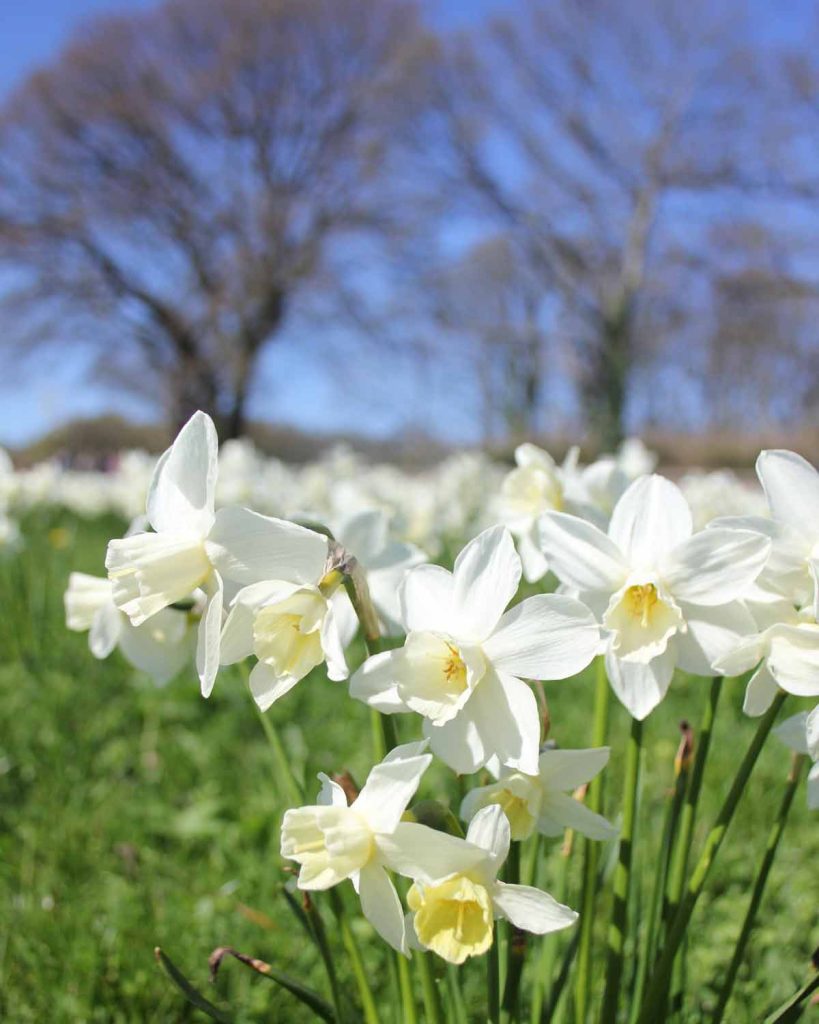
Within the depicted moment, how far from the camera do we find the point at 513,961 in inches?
28.3

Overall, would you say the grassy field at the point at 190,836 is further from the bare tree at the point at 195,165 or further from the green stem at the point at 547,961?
the bare tree at the point at 195,165

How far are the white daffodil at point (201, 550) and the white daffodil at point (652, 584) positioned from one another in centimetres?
19

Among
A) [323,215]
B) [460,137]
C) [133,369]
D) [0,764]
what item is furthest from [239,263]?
[0,764]

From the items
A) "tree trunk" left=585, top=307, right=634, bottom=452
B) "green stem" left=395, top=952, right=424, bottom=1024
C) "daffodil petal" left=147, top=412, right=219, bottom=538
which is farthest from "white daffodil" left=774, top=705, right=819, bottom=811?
"tree trunk" left=585, top=307, right=634, bottom=452

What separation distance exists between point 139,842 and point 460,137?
14633mm

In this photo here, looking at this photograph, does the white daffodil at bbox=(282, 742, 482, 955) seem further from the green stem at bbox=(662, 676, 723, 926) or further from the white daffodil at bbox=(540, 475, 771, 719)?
the green stem at bbox=(662, 676, 723, 926)

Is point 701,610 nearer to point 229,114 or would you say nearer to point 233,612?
point 233,612

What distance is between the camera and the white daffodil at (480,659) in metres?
0.60

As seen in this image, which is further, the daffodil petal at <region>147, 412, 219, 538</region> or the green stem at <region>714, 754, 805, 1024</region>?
the green stem at <region>714, 754, 805, 1024</region>

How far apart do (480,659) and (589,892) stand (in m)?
0.31

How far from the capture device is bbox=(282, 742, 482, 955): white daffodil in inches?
22.9

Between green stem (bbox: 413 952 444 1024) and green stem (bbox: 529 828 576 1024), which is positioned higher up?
green stem (bbox: 413 952 444 1024)

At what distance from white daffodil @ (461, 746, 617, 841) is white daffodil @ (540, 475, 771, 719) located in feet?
0.20

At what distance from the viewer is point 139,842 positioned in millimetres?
1854
